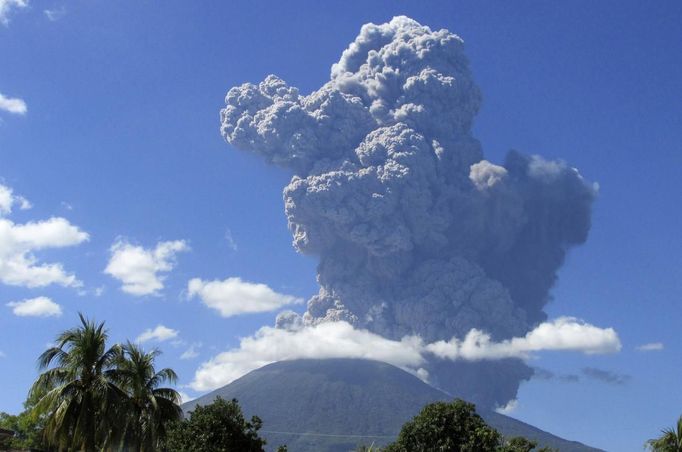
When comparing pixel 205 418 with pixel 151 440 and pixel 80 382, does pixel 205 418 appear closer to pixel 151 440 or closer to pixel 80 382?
pixel 151 440

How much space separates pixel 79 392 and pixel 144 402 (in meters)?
5.76

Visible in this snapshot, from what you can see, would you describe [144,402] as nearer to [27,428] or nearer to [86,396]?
[86,396]

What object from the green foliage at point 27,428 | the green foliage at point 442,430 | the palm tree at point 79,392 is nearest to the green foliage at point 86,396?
the palm tree at point 79,392

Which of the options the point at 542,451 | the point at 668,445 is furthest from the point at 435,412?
the point at 668,445

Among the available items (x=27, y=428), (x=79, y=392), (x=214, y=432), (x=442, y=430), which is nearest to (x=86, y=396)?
(x=79, y=392)

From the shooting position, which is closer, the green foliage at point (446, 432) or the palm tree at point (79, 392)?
the palm tree at point (79, 392)

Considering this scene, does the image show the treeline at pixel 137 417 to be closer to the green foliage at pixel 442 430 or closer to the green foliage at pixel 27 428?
the green foliage at pixel 442 430

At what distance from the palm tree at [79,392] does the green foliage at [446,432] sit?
2016 cm

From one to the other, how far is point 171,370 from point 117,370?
476cm

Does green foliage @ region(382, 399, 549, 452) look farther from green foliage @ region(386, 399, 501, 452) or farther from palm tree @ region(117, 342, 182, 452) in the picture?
palm tree @ region(117, 342, 182, 452)

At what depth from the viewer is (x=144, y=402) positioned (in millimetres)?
→ 43188

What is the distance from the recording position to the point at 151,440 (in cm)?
4281

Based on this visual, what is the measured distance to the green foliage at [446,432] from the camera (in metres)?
51.1

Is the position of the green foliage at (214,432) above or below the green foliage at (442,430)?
below
